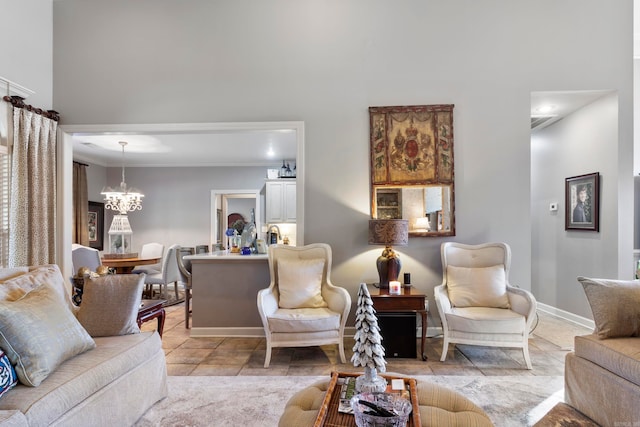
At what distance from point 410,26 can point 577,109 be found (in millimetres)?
2263

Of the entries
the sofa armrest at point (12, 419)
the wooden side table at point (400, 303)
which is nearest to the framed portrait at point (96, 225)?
the wooden side table at point (400, 303)

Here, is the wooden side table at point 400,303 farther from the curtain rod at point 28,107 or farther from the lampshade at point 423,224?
the curtain rod at point 28,107

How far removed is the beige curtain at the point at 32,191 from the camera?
11.3 ft

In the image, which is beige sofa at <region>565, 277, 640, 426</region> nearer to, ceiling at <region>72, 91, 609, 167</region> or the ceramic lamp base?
the ceramic lamp base

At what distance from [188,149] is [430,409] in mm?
6032

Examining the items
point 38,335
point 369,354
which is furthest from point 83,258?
point 369,354

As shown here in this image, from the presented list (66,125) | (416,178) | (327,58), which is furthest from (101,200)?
(416,178)

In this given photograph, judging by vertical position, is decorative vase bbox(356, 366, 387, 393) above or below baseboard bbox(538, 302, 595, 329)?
above

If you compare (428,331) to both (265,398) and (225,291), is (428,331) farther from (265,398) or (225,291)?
(225,291)

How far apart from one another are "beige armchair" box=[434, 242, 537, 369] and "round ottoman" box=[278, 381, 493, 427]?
1502mm

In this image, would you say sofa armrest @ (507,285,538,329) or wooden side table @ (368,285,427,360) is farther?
wooden side table @ (368,285,427,360)

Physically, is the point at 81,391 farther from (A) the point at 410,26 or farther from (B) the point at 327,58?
(A) the point at 410,26

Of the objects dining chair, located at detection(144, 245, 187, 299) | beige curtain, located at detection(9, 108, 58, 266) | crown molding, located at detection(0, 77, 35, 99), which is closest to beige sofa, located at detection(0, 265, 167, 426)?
beige curtain, located at detection(9, 108, 58, 266)

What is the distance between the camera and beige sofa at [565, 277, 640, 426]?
188 cm
